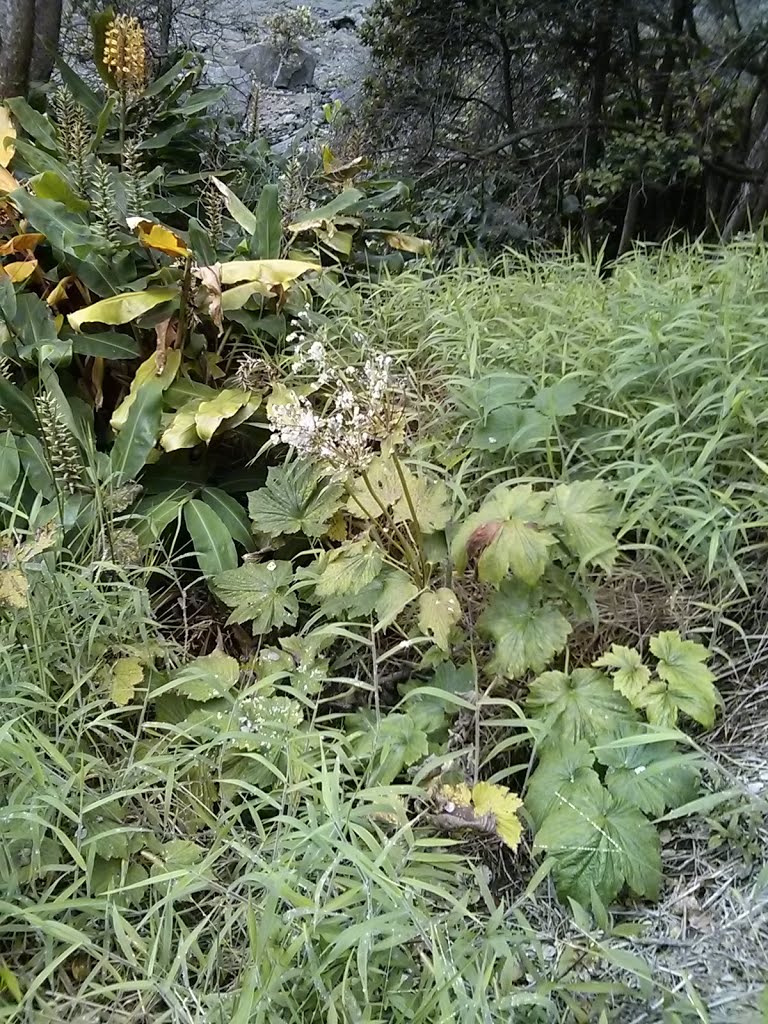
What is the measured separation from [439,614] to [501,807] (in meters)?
0.35

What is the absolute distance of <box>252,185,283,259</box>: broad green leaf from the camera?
232 cm

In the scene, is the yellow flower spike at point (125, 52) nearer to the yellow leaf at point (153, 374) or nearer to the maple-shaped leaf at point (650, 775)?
the yellow leaf at point (153, 374)

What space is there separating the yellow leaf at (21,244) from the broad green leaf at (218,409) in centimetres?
72

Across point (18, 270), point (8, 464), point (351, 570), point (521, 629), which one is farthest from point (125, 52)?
point (521, 629)

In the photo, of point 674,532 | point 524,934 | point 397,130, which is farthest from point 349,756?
point 397,130

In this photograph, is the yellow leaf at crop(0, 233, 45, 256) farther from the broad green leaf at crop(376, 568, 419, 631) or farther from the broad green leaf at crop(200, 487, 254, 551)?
the broad green leaf at crop(376, 568, 419, 631)

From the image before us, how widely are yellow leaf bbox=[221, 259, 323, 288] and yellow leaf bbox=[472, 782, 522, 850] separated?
150 cm

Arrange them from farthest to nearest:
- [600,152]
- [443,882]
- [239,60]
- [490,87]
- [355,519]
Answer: [239,60] < [490,87] < [600,152] < [355,519] < [443,882]

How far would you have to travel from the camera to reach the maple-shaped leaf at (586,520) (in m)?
1.32

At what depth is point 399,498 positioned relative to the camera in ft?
5.18

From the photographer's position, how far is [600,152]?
12.0ft

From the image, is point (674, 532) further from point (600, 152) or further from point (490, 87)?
point (490, 87)

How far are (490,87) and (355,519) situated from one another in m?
3.19

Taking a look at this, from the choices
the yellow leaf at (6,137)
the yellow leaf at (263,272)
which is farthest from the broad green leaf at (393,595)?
the yellow leaf at (6,137)
